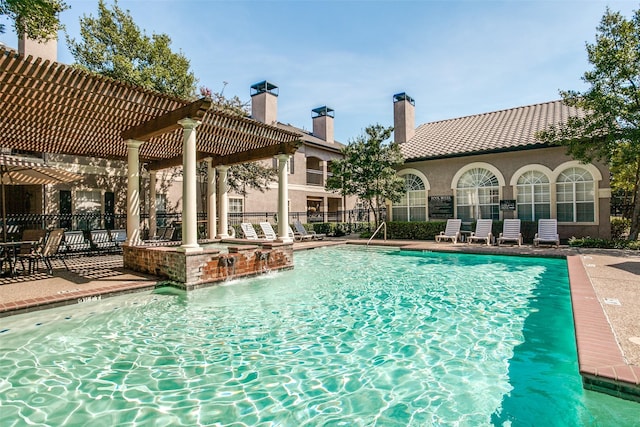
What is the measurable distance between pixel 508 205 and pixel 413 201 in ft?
15.9

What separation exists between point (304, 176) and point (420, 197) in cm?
1104

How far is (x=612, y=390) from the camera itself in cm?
304

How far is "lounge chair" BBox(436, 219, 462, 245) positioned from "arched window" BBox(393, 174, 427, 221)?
2005mm

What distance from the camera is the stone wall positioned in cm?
796

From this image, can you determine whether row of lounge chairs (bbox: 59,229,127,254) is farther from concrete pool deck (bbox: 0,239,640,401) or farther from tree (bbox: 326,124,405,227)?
tree (bbox: 326,124,405,227)

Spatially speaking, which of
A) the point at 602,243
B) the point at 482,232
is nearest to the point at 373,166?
the point at 482,232

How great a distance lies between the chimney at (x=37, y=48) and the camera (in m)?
15.2

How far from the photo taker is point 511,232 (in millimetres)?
15297

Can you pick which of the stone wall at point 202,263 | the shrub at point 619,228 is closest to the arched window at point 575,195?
the shrub at point 619,228

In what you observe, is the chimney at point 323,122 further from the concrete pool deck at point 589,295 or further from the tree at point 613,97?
the concrete pool deck at point 589,295

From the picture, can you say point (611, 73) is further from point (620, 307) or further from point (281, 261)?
point (281, 261)

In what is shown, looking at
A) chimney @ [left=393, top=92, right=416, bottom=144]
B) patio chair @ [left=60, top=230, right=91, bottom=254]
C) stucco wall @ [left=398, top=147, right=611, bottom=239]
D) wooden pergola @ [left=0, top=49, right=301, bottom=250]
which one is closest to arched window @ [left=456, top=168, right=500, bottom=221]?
stucco wall @ [left=398, top=147, right=611, bottom=239]

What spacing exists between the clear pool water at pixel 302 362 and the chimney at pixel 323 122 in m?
26.2

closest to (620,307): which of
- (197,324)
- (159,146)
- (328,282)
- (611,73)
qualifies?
(328,282)
